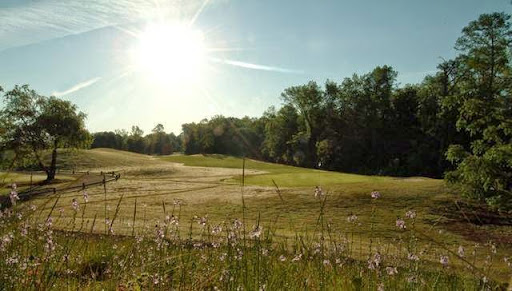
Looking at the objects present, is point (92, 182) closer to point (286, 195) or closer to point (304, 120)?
point (286, 195)

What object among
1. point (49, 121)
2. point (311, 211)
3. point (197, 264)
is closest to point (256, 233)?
point (197, 264)

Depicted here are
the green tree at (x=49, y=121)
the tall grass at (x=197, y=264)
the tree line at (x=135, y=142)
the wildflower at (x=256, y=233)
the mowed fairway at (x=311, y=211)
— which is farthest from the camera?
the tree line at (x=135, y=142)

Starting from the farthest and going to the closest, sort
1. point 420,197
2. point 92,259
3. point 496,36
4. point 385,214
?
point 496,36 → point 420,197 → point 385,214 → point 92,259

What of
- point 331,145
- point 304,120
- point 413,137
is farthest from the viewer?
point 304,120

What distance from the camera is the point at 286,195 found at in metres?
32.2

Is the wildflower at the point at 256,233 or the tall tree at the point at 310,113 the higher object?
the tall tree at the point at 310,113

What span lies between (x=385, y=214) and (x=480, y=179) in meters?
6.33

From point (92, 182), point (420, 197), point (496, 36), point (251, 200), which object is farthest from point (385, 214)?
point (92, 182)

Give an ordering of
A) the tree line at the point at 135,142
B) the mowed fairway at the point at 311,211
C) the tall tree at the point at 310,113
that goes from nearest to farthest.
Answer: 1. the mowed fairway at the point at 311,211
2. the tall tree at the point at 310,113
3. the tree line at the point at 135,142

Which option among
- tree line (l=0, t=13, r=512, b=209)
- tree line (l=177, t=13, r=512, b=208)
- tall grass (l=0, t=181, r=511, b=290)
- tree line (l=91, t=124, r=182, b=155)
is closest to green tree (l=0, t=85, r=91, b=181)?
tree line (l=0, t=13, r=512, b=209)

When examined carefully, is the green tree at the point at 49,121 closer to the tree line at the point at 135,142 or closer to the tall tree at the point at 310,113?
the tall tree at the point at 310,113

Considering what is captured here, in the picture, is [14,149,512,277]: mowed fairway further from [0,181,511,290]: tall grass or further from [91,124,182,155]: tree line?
[91,124,182,155]: tree line

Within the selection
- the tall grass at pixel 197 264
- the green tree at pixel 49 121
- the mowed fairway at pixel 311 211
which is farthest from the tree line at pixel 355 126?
the tall grass at pixel 197 264

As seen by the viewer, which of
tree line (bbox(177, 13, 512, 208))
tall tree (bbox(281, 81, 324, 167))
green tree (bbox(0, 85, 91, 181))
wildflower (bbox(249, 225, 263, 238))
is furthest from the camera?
tall tree (bbox(281, 81, 324, 167))
